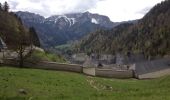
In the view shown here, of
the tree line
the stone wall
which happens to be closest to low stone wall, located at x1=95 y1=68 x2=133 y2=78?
the stone wall

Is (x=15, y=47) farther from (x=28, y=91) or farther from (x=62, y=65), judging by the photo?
(x=28, y=91)

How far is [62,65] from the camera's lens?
7844 centimetres

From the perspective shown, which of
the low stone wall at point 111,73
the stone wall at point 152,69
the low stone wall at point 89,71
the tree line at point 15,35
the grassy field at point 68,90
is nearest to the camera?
the grassy field at point 68,90

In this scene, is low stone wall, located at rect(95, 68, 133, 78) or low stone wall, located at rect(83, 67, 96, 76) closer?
low stone wall, located at rect(83, 67, 96, 76)

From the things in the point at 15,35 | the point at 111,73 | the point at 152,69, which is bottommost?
the point at 152,69

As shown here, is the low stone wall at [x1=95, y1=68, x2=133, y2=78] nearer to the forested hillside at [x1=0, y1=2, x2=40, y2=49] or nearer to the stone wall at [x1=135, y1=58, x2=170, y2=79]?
the stone wall at [x1=135, y1=58, x2=170, y2=79]

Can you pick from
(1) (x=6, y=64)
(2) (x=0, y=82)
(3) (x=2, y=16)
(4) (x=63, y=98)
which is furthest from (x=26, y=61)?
(3) (x=2, y=16)

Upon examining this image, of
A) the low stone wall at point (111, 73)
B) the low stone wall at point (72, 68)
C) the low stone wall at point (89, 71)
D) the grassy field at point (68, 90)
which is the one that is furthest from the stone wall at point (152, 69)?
the grassy field at point (68, 90)

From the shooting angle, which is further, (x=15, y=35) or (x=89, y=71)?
(x=15, y=35)

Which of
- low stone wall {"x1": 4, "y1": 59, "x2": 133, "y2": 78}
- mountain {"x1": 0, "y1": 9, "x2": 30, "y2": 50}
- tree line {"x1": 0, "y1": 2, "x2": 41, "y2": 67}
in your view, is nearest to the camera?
low stone wall {"x1": 4, "y1": 59, "x2": 133, "y2": 78}

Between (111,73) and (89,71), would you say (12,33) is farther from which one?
(111,73)

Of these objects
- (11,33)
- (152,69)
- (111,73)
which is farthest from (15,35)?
(152,69)

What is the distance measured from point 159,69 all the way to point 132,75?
22.3 meters

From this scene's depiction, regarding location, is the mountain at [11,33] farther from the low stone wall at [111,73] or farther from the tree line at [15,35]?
the low stone wall at [111,73]
